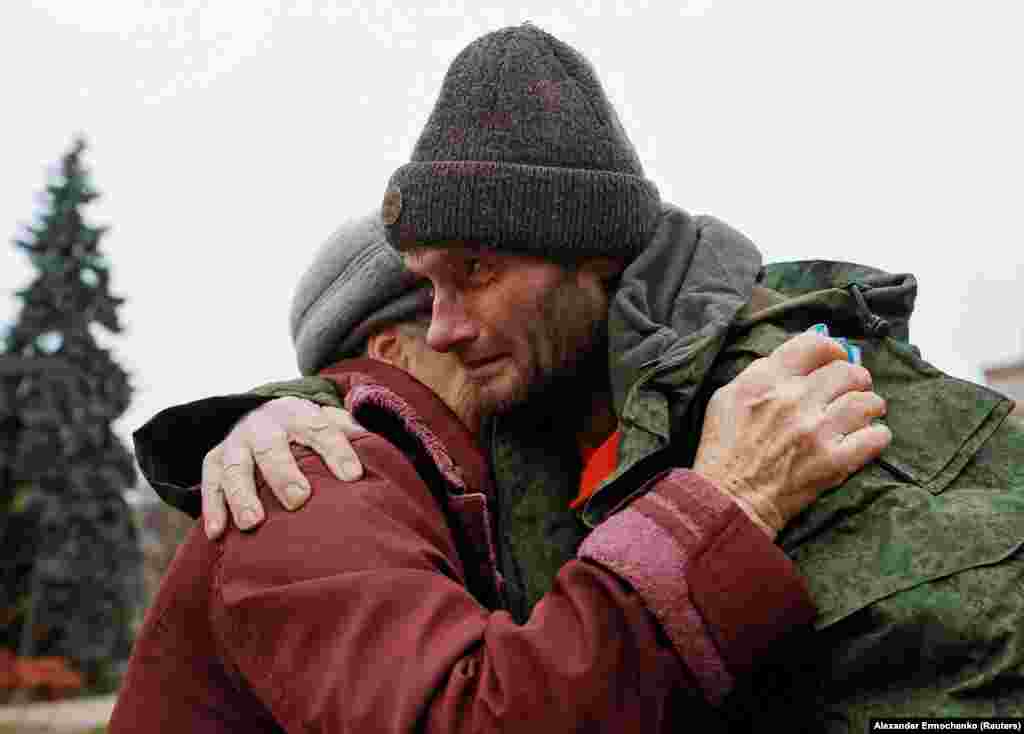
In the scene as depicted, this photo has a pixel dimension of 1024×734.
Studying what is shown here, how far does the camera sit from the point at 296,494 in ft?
7.22

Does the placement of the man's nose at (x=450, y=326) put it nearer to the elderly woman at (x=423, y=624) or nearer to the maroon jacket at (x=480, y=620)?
the elderly woman at (x=423, y=624)

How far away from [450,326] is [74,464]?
2731 centimetres

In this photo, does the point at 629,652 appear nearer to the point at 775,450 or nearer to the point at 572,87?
the point at 775,450

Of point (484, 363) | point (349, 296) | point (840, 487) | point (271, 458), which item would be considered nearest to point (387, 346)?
point (349, 296)

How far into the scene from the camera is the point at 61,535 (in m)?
27.8

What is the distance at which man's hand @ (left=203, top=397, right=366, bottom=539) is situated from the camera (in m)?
2.23

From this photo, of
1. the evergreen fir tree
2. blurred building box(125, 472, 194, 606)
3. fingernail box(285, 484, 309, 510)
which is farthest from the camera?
blurred building box(125, 472, 194, 606)

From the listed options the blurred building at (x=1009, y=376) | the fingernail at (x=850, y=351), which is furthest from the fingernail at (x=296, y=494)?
the blurred building at (x=1009, y=376)

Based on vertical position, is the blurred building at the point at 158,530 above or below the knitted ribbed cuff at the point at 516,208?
below

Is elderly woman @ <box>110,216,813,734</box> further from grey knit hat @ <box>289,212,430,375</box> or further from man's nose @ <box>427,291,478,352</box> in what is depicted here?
grey knit hat @ <box>289,212,430,375</box>

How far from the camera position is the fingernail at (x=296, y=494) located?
7.15ft

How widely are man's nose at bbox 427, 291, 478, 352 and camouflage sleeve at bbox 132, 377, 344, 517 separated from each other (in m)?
0.29

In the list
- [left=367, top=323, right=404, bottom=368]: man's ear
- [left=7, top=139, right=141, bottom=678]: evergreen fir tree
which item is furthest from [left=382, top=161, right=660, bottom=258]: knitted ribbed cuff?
[left=7, top=139, right=141, bottom=678]: evergreen fir tree

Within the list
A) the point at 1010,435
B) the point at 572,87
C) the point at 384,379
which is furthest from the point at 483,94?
the point at 1010,435
